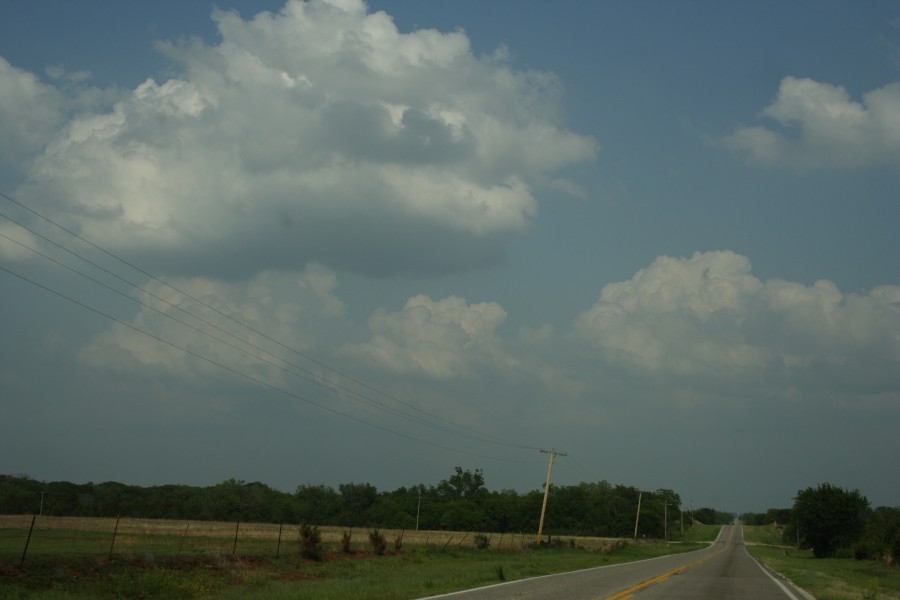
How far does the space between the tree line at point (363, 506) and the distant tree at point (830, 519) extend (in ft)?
113

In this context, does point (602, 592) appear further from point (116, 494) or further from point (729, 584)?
point (116, 494)

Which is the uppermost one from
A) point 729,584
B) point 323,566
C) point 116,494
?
point 729,584

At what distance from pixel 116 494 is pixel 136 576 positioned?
103 metres

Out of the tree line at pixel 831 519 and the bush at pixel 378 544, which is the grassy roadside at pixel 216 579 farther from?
the tree line at pixel 831 519

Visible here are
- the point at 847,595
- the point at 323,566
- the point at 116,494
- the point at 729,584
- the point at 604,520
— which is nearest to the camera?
the point at 847,595

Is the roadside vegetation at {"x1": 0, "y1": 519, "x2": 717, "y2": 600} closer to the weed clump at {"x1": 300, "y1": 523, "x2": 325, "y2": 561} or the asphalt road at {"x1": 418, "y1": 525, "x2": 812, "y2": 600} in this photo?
the weed clump at {"x1": 300, "y1": 523, "x2": 325, "y2": 561}

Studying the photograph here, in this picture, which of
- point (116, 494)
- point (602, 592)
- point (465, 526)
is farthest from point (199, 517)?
point (602, 592)

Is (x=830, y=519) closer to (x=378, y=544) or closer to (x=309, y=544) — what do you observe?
(x=378, y=544)

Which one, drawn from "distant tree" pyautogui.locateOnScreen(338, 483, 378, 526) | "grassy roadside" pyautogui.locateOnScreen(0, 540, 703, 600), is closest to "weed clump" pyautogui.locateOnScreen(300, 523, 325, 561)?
"grassy roadside" pyautogui.locateOnScreen(0, 540, 703, 600)

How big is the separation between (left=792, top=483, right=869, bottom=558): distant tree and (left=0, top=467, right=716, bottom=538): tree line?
34356 millimetres

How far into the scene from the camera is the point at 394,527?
121 m

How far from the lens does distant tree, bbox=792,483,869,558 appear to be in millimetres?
80938

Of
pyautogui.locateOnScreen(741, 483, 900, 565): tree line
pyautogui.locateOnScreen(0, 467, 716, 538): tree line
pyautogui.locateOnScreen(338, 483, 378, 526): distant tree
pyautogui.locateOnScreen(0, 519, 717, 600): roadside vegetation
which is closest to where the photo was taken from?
pyautogui.locateOnScreen(0, 519, 717, 600): roadside vegetation

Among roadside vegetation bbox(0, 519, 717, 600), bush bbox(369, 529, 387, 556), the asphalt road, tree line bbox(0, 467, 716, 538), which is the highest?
the asphalt road
